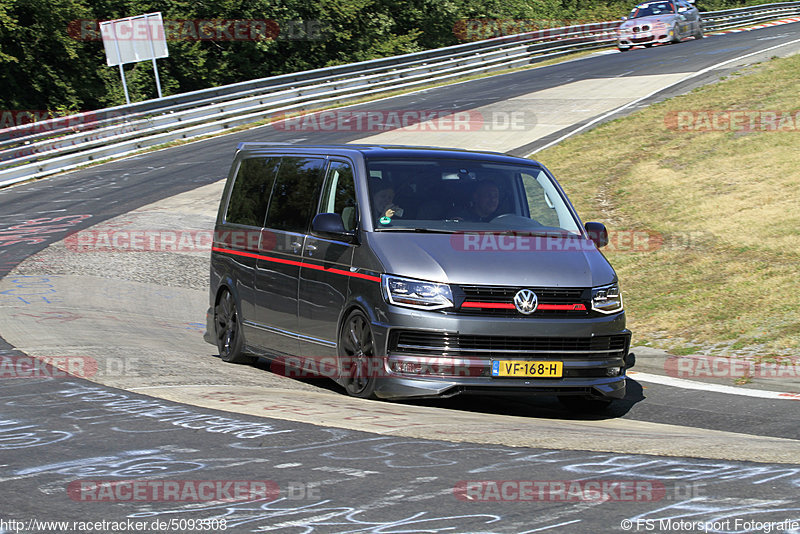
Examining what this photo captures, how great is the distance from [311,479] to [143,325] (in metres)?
7.27

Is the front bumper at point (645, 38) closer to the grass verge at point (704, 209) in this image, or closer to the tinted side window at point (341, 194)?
the grass verge at point (704, 209)

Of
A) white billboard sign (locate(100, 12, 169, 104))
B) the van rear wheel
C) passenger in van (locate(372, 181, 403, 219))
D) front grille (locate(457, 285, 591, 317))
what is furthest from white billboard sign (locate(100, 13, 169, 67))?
front grille (locate(457, 285, 591, 317))

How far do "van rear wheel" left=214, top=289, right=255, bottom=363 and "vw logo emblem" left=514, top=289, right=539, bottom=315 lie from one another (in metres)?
3.58

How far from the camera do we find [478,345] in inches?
295

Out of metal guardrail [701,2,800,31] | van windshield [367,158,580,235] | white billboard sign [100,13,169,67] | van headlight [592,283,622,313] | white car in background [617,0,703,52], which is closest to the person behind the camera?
van headlight [592,283,622,313]

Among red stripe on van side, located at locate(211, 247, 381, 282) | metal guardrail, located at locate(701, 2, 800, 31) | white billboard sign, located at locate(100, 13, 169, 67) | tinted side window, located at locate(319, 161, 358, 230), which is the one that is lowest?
red stripe on van side, located at locate(211, 247, 381, 282)

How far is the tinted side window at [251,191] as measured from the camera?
9938 millimetres

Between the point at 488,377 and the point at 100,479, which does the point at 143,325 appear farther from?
the point at 100,479

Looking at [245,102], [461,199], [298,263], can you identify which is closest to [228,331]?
[298,263]

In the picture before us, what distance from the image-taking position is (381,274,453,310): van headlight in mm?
7461

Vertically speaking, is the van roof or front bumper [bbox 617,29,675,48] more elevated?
front bumper [bbox 617,29,675,48]

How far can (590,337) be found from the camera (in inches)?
304

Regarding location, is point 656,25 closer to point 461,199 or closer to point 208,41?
point 208,41

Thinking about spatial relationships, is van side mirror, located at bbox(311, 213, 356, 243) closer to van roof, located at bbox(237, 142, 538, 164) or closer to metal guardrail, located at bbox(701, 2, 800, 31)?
van roof, located at bbox(237, 142, 538, 164)
